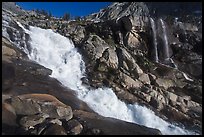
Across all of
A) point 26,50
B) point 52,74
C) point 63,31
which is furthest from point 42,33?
point 52,74

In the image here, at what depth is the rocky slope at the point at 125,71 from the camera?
2361cm

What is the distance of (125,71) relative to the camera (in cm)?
3597

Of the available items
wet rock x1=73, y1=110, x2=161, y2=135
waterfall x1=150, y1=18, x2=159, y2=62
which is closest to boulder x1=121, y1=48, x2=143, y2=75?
waterfall x1=150, y1=18, x2=159, y2=62

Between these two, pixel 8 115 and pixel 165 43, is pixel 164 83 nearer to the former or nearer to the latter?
pixel 165 43

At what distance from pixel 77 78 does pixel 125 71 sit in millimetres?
6138

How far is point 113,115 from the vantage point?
88.2ft

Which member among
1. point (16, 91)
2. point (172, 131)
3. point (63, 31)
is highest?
point (63, 31)

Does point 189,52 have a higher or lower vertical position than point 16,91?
higher

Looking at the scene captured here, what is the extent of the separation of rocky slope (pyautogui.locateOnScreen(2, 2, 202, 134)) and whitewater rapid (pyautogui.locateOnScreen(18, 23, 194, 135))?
1.06 metres

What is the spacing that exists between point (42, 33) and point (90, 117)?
20496mm

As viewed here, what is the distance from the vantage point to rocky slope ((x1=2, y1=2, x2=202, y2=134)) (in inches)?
930

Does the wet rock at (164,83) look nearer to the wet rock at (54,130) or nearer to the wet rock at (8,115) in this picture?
the wet rock at (54,130)

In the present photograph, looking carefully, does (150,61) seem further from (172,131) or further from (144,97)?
(172,131)

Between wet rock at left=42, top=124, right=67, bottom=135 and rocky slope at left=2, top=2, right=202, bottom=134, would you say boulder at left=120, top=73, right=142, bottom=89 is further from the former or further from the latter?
wet rock at left=42, top=124, right=67, bottom=135
